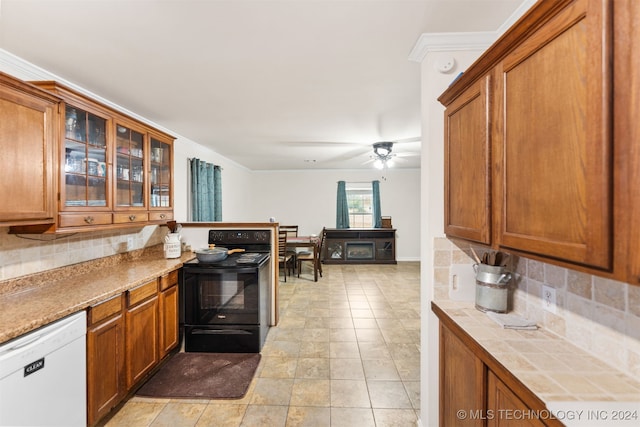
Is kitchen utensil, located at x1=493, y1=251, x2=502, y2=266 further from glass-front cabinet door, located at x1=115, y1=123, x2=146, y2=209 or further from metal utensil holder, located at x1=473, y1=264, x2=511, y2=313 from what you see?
glass-front cabinet door, located at x1=115, y1=123, x2=146, y2=209

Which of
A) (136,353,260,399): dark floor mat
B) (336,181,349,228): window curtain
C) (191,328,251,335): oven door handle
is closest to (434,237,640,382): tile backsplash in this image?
(136,353,260,399): dark floor mat

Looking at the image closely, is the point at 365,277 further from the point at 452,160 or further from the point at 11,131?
the point at 11,131

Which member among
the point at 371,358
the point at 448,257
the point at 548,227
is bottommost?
the point at 371,358

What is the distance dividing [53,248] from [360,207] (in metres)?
6.04

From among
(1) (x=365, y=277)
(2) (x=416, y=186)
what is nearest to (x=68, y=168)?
(1) (x=365, y=277)

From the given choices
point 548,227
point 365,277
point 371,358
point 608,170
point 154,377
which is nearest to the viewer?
point 608,170

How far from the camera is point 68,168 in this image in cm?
181

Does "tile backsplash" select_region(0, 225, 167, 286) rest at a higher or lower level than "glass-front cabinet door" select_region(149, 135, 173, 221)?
lower

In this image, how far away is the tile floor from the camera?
6.03ft

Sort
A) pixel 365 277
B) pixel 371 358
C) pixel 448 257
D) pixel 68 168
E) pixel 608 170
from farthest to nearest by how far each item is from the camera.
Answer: pixel 365 277, pixel 371 358, pixel 68 168, pixel 448 257, pixel 608 170

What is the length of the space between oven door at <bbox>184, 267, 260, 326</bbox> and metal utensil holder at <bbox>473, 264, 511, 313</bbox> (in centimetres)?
190

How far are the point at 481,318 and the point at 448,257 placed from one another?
1.21 ft

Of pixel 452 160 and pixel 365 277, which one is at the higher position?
pixel 452 160

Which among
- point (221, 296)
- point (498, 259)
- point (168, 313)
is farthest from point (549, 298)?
point (168, 313)
